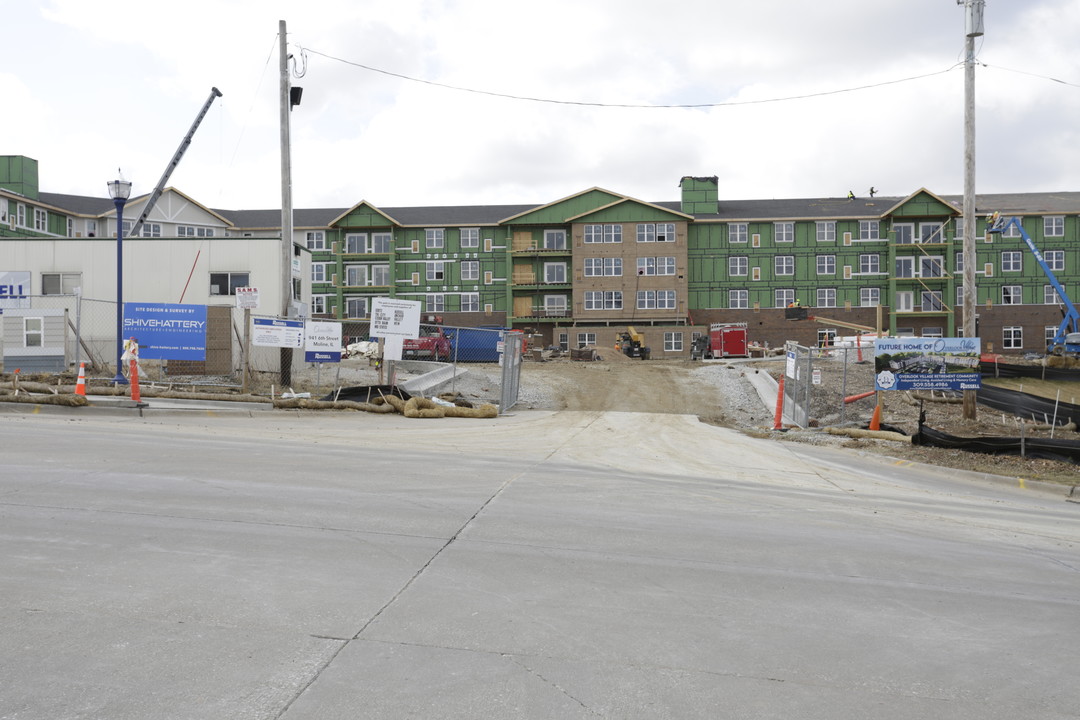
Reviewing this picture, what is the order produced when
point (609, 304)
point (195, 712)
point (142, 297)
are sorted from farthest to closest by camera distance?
point (609, 304) → point (142, 297) → point (195, 712)

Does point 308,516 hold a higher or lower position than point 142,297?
lower

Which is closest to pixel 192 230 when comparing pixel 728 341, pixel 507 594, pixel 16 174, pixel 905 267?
pixel 16 174

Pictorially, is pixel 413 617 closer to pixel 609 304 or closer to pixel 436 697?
pixel 436 697

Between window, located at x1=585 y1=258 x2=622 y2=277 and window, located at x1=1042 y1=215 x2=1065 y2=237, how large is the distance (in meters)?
33.7

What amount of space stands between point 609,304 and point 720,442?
172 feet

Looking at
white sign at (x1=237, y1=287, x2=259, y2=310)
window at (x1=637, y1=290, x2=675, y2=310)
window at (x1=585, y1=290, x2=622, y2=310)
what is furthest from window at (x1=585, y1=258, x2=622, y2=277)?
white sign at (x1=237, y1=287, x2=259, y2=310)

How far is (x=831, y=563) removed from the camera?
23.6ft

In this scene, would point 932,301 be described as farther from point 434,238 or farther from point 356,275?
point 356,275

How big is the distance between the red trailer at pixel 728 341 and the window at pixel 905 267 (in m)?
23.0

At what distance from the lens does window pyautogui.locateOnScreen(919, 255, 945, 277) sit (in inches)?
2724

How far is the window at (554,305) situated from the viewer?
71.4 metres

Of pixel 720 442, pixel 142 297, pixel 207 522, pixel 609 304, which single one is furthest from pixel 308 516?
pixel 609 304

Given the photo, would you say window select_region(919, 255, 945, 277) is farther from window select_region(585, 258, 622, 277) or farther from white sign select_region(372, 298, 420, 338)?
white sign select_region(372, 298, 420, 338)

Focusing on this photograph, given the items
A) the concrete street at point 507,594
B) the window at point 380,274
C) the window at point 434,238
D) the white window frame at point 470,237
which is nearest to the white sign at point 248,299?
the concrete street at point 507,594
